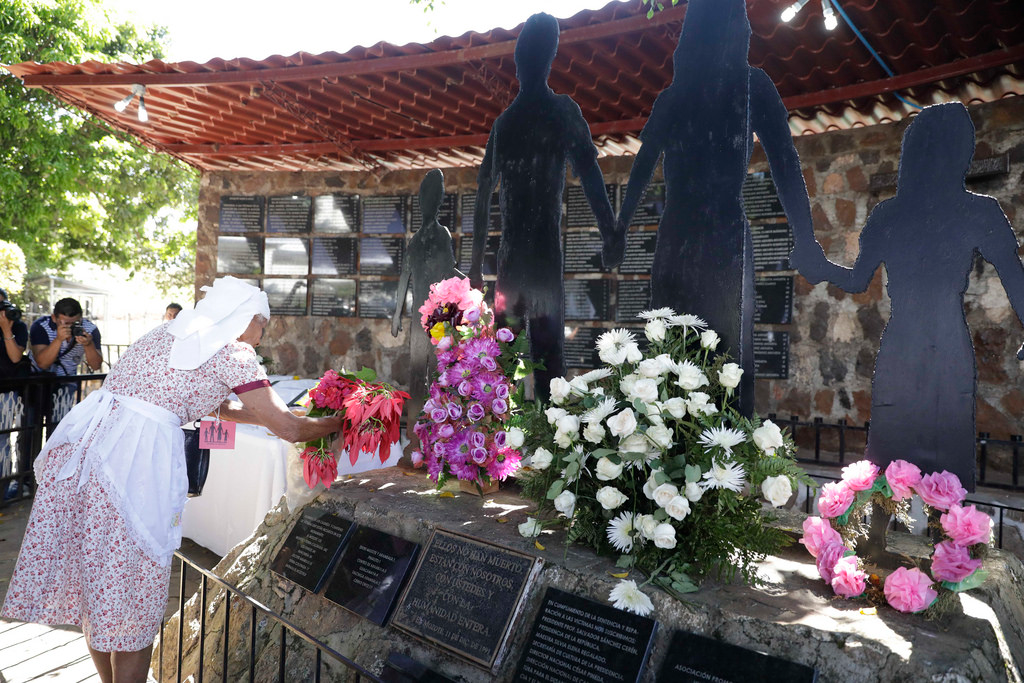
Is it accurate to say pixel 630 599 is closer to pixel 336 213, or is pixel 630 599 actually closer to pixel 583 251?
pixel 583 251

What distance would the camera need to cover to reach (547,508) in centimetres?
254

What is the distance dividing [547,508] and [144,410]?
1.51m

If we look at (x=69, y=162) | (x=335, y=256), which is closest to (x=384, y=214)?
(x=335, y=256)

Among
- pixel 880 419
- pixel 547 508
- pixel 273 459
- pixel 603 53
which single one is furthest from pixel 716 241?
pixel 273 459

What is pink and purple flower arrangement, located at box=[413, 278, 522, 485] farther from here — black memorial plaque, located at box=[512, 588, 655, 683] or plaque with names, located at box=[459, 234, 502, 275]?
plaque with names, located at box=[459, 234, 502, 275]

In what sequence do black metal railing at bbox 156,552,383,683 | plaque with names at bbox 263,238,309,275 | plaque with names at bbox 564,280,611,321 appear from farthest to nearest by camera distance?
plaque with names at bbox 263,238,309,275
plaque with names at bbox 564,280,611,321
black metal railing at bbox 156,552,383,683

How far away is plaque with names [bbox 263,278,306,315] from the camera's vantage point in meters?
7.46

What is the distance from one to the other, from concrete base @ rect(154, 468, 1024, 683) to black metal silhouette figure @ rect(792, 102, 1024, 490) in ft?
1.52

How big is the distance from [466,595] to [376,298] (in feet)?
17.3

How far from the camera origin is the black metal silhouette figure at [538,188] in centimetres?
308

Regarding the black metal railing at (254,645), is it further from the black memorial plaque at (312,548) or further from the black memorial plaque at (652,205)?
the black memorial plaque at (652,205)

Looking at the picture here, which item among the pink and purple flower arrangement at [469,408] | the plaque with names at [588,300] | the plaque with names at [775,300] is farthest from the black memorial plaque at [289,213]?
the pink and purple flower arrangement at [469,408]

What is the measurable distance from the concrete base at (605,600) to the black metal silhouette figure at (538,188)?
0.85 m

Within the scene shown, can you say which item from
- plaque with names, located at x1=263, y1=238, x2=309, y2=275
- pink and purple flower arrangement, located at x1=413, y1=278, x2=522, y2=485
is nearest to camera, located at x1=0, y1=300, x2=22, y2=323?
plaque with names, located at x1=263, y1=238, x2=309, y2=275
